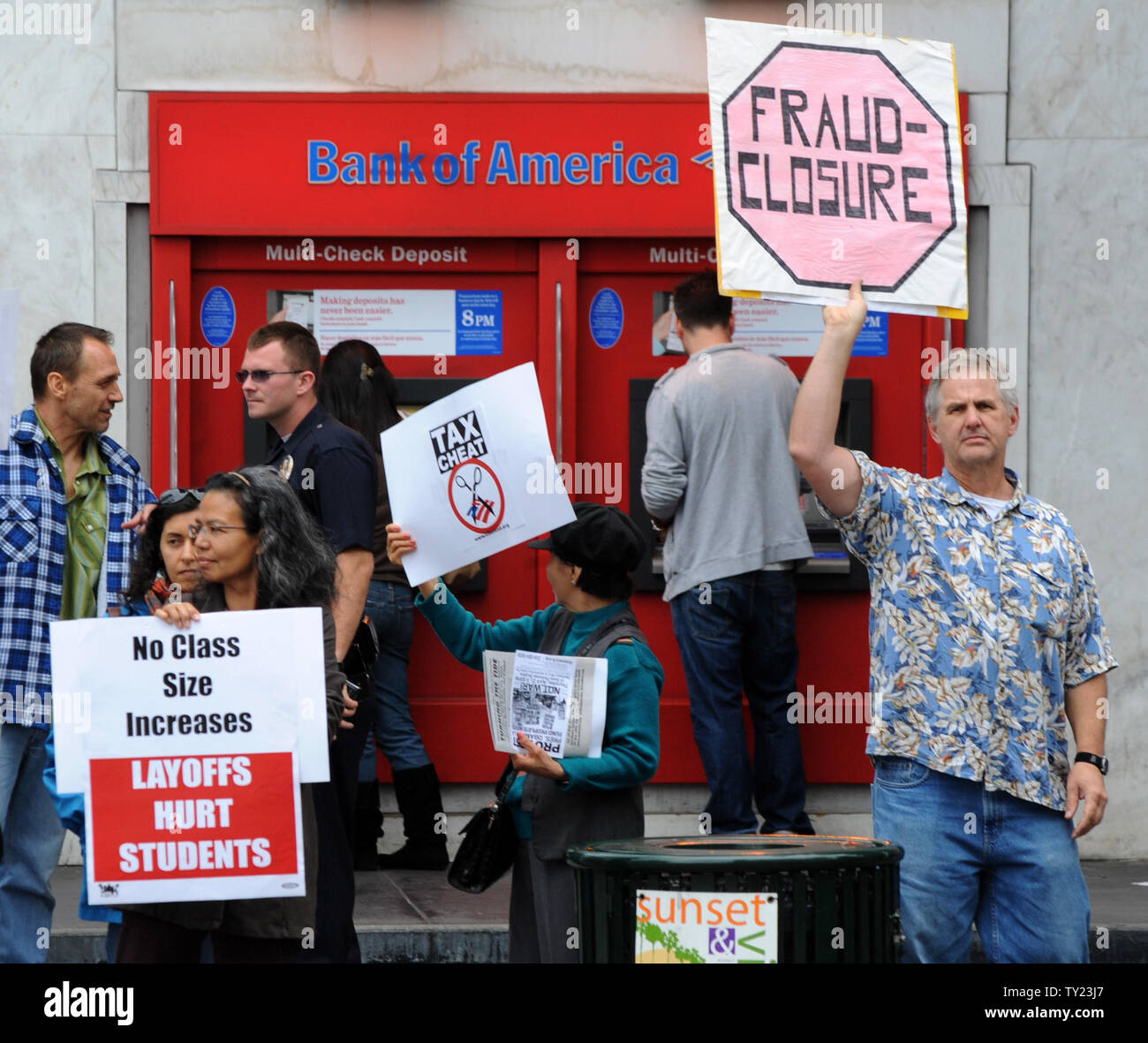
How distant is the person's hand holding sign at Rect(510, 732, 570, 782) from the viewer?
4680 millimetres

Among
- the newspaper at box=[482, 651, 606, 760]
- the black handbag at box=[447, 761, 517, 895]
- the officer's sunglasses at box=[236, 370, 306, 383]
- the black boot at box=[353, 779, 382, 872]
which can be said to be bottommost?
the black boot at box=[353, 779, 382, 872]

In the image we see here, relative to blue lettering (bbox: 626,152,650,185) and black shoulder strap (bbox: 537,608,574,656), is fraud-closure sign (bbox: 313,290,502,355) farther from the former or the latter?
black shoulder strap (bbox: 537,608,574,656)

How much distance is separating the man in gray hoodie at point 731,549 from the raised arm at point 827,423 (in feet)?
8.98

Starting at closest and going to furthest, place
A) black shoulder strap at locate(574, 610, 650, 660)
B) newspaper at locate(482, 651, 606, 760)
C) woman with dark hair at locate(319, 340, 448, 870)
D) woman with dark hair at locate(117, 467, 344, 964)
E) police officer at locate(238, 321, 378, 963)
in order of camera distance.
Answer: woman with dark hair at locate(117, 467, 344, 964) → newspaper at locate(482, 651, 606, 760) → black shoulder strap at locate(574, 610, 650, 660) → police officer at locate(238, 321, 378, 963) → woman with dark hair at locate(319, 340, 448, 870)

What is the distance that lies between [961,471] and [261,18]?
4.76 m

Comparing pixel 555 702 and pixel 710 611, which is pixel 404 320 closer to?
pixel 710 611

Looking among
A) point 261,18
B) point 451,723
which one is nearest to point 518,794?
point 451,723

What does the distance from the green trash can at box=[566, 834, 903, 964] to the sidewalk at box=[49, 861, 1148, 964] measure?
2.69 m

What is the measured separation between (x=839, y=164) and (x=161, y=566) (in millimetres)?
2108

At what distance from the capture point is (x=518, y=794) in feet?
16.3
